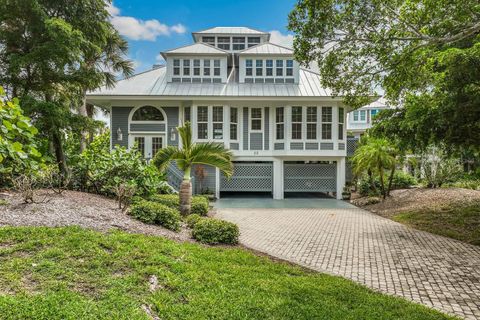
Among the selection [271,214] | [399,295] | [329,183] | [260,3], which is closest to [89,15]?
[260,3]

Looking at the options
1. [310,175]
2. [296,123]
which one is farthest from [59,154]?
[310,175]

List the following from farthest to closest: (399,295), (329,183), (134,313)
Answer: (329,183) < (399,295) < (134,313)

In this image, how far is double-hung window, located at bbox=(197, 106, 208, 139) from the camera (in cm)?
1762

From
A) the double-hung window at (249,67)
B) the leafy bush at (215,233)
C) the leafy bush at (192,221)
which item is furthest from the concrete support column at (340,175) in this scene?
the leafy bush at (215,233)

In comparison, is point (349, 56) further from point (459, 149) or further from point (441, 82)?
point (459, 149)

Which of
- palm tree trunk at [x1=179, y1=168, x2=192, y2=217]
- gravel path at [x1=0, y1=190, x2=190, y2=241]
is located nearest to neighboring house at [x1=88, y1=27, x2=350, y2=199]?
palm tree trunk at [x1=179, y1=168, x2=192, y2=217]

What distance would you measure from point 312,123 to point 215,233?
1192 centimetres

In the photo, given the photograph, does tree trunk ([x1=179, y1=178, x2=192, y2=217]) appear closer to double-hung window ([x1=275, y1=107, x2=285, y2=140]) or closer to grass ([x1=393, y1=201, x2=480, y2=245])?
grass ([x1=393, y1=201, x2=480, y2=245])

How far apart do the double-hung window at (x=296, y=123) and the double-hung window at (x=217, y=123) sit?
4002 mm

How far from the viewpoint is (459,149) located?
34.4 ft

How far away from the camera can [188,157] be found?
9.58m

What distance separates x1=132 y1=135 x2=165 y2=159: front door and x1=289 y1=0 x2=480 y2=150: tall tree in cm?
1113

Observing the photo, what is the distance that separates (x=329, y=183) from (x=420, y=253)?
11.1m

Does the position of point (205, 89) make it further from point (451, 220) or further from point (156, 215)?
point (451, 220)
